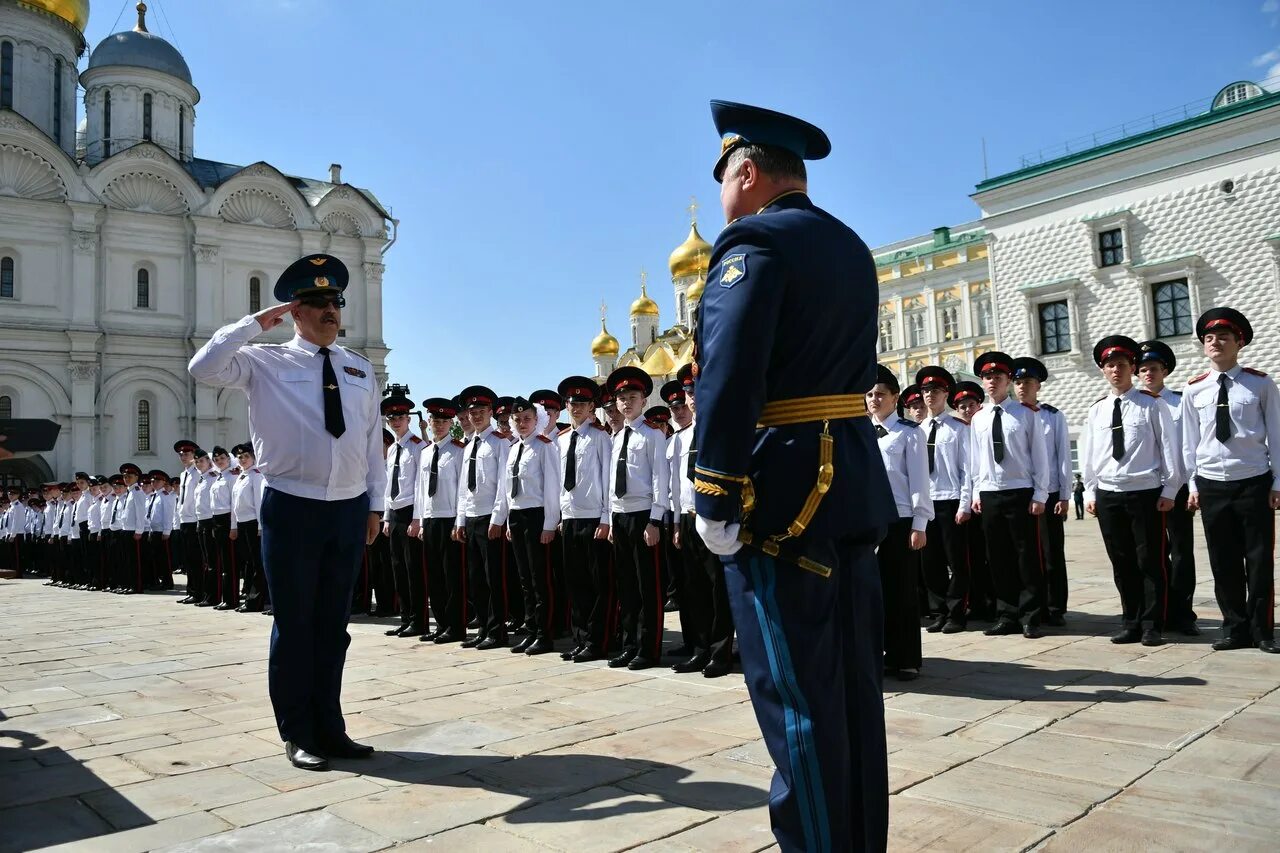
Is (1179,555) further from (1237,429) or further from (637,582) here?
(637,582)

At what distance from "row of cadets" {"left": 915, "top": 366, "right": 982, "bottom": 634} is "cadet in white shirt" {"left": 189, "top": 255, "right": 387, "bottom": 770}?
17.4 ft

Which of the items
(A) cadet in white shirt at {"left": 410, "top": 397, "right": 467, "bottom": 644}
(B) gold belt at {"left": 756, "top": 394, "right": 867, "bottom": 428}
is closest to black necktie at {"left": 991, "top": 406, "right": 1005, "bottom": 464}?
(A) cadet in white shirt at {"left": 410, "top": 397, "right": 467, "bottom": 644}

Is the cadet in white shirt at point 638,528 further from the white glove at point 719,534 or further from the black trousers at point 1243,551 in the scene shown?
the white glove at point 719,534

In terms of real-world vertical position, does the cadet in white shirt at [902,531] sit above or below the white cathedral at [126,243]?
below

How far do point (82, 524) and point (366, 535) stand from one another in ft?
57.6

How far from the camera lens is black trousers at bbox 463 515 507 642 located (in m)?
7.88

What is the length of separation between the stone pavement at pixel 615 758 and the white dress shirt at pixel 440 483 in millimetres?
1972

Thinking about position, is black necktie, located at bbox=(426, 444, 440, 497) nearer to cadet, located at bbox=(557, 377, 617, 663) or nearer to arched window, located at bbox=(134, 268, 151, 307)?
cadet, located at bbox=(557, 377, 617, 663)

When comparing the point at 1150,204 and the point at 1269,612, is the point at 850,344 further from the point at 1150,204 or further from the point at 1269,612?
the point at 1150,204

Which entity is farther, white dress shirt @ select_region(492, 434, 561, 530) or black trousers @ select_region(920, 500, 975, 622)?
black trousers @ select_region(920, 500, 975, 622)

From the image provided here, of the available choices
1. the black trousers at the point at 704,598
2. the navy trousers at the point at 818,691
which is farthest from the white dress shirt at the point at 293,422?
the black trousers at the point at 704,598

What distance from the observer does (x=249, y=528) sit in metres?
12.2

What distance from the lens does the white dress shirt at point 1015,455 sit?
7438mm

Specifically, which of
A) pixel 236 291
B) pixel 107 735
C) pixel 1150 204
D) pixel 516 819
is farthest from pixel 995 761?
pixel 236 291
